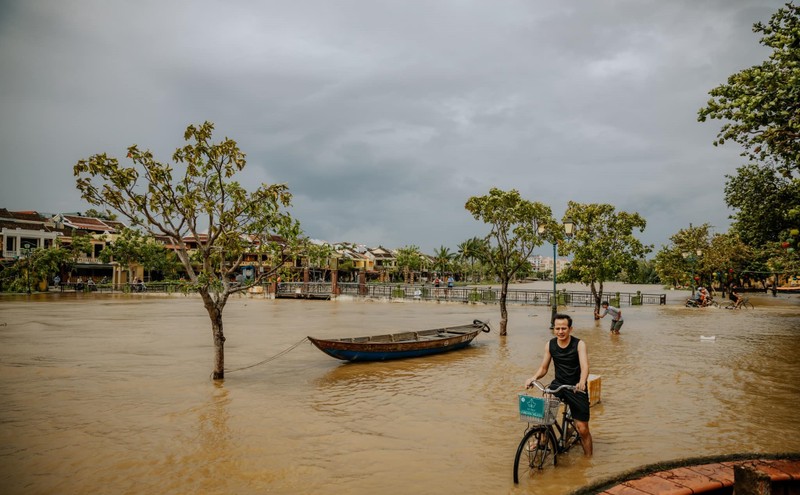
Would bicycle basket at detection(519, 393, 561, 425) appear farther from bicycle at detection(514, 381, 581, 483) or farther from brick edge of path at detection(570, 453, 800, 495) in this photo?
brick edge of path at detection(570, 453, 800, 495)

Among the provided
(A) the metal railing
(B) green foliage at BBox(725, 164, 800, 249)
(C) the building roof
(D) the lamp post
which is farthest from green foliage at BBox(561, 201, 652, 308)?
(C) the building roof

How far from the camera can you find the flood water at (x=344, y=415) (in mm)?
6680

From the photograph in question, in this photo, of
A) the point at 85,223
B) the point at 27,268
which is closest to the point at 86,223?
the point at 85,223

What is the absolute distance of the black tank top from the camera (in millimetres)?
6223

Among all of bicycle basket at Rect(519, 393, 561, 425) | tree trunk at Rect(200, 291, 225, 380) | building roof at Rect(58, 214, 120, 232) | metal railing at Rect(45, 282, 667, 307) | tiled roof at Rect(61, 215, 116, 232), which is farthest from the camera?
tiled roof at Rect(61, 215, 116, 232)

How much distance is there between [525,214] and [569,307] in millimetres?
21044

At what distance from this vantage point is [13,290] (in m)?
52.3

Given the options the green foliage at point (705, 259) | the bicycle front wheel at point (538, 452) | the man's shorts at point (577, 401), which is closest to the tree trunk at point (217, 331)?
the bicycle front wheel at point (538, 452)

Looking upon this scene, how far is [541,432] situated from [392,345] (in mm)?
9179

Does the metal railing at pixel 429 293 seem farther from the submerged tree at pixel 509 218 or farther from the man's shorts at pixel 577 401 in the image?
the man's shorts at pixel 577 401

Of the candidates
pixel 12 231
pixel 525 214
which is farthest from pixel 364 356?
pixel 12 231

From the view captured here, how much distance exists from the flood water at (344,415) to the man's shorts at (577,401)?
796 millimetres

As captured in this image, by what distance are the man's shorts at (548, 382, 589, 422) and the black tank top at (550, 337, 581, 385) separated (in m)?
0.14

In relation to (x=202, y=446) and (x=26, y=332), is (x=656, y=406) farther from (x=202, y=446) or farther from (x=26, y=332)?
(x=26, y=332)
